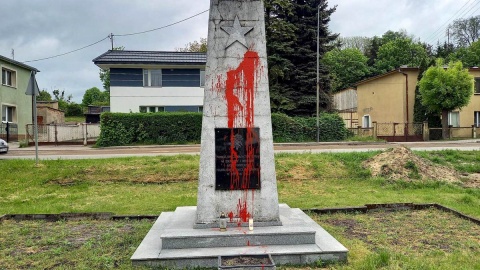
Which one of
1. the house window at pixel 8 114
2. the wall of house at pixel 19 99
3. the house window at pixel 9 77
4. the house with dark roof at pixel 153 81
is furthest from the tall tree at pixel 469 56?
the house window at pixel 8 114

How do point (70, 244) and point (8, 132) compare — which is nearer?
point (70, 244)

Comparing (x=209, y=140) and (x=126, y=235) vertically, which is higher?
(x=209, y=140)

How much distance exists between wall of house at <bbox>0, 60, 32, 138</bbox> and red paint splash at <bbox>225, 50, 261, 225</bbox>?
2933cm

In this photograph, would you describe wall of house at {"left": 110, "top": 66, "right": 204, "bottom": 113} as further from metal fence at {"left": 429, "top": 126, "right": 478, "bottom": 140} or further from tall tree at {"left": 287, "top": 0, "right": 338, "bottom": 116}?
metal fence at {"left": 429, "top": 126, "right": 478, "bottom": 140}

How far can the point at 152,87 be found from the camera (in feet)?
103

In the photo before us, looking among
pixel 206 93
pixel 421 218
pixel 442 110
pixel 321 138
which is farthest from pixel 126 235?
pixel 442 110

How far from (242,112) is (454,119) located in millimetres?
32762

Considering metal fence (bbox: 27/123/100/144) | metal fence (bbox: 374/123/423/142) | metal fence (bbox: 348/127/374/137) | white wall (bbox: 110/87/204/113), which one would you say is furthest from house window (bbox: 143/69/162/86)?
metal fence (bbox: 374/123/423/142)

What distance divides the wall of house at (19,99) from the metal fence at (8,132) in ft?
2.11

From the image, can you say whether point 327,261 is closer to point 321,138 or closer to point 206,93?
point 206,93

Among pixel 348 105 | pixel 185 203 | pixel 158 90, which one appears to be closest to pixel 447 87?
pixel 348 105

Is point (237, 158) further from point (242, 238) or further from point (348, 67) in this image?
point (348, 67)

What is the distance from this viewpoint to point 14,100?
31.7 m

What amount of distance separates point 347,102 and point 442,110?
1828 centimetres
